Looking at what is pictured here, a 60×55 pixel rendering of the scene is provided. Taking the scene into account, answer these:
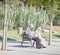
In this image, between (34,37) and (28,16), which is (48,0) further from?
(28,16)

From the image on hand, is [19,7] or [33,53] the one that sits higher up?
[19,7]

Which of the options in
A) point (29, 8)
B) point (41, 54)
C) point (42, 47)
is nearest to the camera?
point (41, 54)

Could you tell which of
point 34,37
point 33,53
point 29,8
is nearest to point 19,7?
point 29,8

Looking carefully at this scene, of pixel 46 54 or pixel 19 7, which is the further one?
pixel 19 7

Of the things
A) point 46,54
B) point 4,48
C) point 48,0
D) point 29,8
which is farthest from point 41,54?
point 29,8

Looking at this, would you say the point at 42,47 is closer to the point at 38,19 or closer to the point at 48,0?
the point at 48,0

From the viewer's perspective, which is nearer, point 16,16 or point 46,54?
point 46,54

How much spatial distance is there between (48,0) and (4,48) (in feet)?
18.4

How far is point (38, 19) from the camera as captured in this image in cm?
2973

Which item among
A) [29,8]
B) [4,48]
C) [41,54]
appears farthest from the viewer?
[29,8]

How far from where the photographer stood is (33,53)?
44.9 ft

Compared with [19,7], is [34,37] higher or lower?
lower

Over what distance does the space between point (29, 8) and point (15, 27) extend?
2.49 meters

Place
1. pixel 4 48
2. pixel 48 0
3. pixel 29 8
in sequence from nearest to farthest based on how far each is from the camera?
pixel 4 48, pixel 48 0, pixel 29 8
